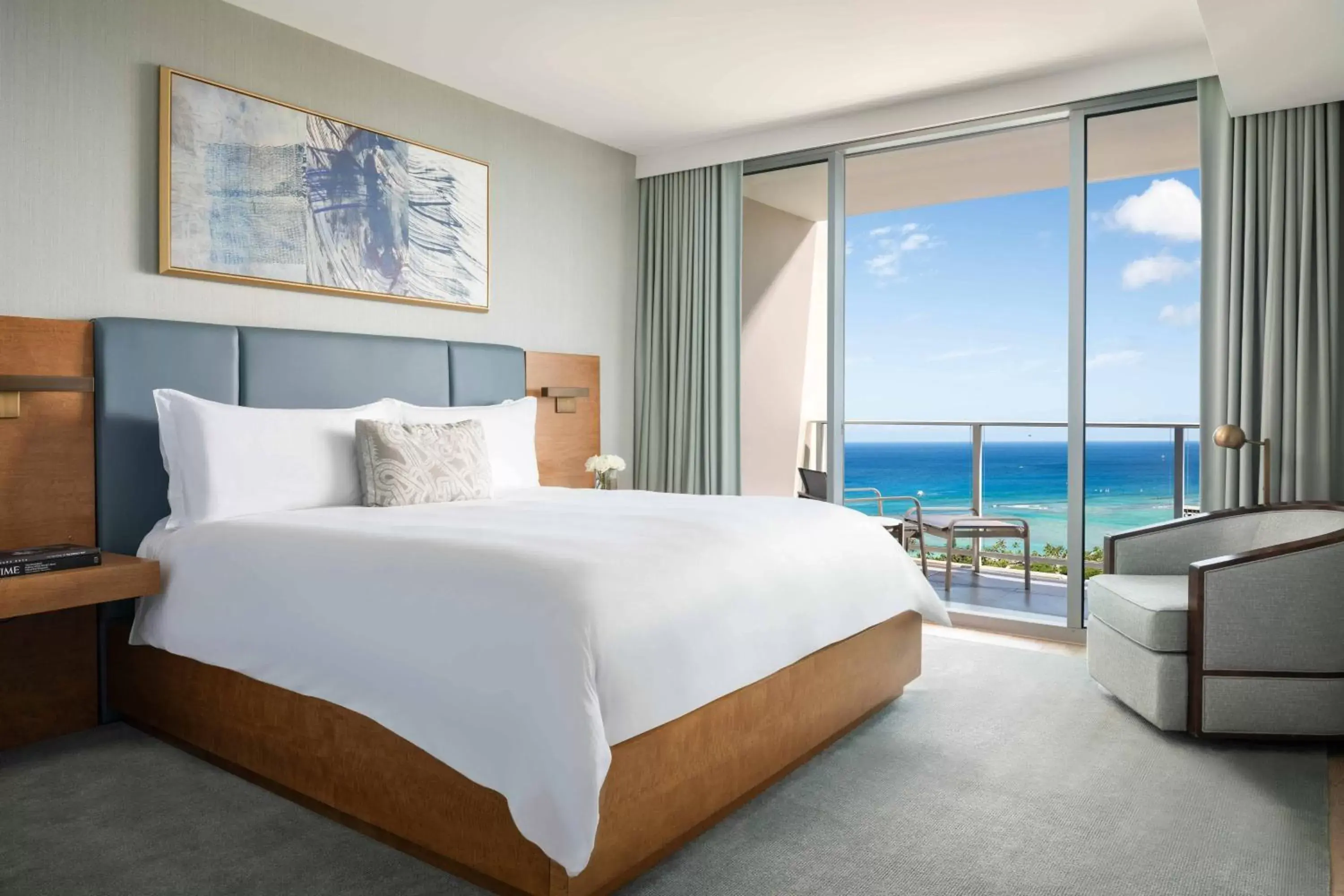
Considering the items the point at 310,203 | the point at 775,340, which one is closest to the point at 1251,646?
the point at 310,203

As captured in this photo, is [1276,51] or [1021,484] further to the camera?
[1021,484]

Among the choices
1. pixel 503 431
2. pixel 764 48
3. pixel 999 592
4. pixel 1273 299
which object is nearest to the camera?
pixel 1273 299

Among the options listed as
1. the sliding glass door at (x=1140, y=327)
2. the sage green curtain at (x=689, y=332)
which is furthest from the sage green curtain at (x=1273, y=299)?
the sliding glass door at (x=1140, y=327)

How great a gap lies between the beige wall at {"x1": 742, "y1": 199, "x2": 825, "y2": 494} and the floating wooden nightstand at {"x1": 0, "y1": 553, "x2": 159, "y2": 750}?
4.84m

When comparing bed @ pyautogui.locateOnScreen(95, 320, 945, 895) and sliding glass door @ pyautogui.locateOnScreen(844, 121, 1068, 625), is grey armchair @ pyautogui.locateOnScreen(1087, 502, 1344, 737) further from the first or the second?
sliding glass door @ pyautogui.locateOnScreen(844, 121, 1068, 625)

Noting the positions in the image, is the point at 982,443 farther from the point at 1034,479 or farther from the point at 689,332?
the point at 1034,479

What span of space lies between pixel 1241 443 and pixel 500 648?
3055 mm

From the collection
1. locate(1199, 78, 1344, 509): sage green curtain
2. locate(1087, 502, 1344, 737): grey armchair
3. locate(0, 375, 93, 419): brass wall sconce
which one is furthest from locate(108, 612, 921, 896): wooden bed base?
locate(1199, 78, 1344, 509): sage green curtain

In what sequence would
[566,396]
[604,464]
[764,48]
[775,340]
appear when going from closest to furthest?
[764,48] → [604,464] → [566,396] → [775,340]

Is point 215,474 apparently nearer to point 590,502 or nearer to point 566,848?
point 590,502

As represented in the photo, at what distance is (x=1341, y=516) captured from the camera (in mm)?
3115

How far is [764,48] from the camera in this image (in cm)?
389

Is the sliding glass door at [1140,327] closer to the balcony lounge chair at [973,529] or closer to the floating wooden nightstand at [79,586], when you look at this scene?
the balcony lounge chair at [973,529]

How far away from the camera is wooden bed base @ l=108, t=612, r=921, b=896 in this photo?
1892mm
